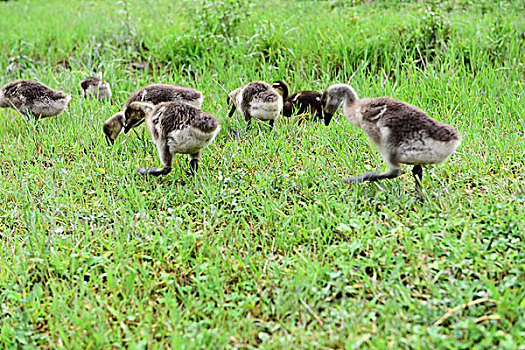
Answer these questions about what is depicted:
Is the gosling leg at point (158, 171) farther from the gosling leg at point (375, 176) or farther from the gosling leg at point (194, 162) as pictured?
the gosling leg at point (375, 176)

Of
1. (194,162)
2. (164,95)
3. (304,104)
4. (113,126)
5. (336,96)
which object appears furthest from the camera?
(304,104)

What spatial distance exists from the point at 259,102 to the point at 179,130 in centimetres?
131

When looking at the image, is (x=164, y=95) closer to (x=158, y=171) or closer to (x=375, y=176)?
(x=158, y=171)

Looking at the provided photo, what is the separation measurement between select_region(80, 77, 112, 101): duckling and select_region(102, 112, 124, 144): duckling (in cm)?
158

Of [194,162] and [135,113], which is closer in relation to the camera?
[194,162]

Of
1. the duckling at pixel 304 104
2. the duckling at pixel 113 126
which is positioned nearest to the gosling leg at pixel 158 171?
the duckling at pixel 113 126

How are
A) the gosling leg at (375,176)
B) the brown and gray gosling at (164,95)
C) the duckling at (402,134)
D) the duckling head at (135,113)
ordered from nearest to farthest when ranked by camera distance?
the duckling at (402,134) < the gosling leg at (375,176) < the duckling head at (135,113) < the brown and gray gosling at (164,95)

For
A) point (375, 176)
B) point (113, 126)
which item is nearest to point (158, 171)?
point (113, 126)

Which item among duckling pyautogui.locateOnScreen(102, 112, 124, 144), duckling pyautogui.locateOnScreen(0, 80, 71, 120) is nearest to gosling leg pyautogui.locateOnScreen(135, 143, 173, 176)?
duckling pyautogui.locateOnScreen(102, 112, 124, 144)

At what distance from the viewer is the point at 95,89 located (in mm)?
7238

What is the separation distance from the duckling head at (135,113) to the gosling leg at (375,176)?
2.23 metres

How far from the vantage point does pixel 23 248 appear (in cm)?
419

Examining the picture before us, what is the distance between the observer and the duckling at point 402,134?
4.01 meters

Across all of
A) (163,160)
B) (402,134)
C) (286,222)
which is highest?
(402,134)
